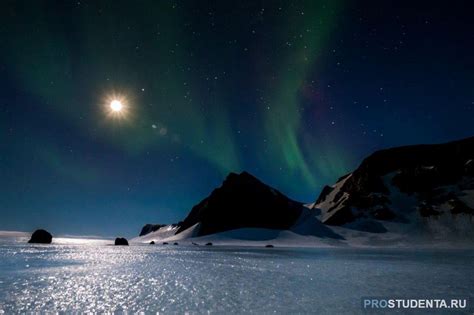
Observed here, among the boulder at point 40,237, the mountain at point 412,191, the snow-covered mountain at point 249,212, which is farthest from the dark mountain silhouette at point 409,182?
the boulder at point 40,237

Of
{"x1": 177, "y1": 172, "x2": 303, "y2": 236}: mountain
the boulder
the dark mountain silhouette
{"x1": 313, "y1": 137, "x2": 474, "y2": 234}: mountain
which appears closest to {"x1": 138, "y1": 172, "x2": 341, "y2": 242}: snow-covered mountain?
{"x1": 177, "y1": 172, "x2": 303, "y2": 236}: mountain

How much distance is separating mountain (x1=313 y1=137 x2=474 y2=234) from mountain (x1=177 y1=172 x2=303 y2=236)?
2076 cm

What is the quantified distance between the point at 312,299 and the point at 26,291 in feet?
47.1

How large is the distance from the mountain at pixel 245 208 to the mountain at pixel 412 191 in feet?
68.1

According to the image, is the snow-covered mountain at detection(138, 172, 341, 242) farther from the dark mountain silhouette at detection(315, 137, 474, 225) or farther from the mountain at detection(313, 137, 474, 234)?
the dark mountain silhouette at detection(315, 137, 474, 225)

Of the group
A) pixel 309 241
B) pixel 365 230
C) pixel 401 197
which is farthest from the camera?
pixel 401 197

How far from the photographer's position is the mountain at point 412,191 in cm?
12241

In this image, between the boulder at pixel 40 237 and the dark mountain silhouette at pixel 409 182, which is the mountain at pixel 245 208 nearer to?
the dark mountain silhouette at pixel 409 182

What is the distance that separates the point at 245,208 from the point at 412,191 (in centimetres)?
8322

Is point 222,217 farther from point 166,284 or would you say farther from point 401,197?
point 166,284

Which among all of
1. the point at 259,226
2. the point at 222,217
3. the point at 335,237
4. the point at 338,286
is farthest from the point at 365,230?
the point at 338,286

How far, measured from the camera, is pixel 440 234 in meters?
112

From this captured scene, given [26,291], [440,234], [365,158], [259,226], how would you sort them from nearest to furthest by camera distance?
[26,291] → [440,234] → [259,226] → [365,158]

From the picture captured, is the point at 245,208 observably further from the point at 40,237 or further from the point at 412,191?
the point at 40,237
